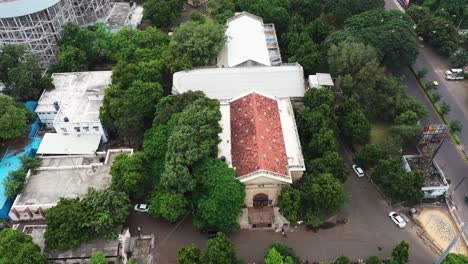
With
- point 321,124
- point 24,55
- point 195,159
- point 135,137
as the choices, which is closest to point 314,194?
point 321,124

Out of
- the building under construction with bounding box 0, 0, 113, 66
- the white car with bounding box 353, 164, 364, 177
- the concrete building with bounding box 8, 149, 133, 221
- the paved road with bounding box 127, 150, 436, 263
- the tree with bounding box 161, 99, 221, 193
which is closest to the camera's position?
the tree with bounding box 161, 99, 221, 193

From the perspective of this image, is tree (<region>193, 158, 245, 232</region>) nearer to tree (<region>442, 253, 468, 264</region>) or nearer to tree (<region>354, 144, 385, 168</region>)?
tree (<region>354, 144, 385, 168</region>)

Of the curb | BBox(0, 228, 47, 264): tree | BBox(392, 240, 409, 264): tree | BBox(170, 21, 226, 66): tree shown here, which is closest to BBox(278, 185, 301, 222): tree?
BBox(392, 240, 409, 264): tree

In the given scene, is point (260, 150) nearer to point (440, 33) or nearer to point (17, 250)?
point (17, 250)

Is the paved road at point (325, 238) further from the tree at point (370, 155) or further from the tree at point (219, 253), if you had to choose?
the tree at point (370, 155)

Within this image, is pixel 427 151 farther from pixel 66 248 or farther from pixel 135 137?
pixel 66 248
